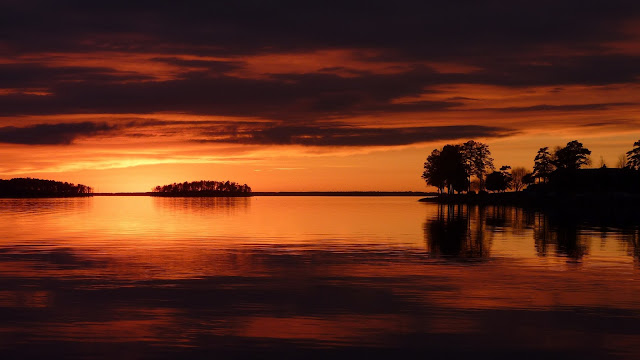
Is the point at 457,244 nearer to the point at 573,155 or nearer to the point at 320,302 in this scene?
the point at 320,302

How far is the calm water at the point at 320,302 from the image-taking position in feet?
56.1

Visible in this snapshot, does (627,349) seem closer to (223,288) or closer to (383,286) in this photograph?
(383,286)

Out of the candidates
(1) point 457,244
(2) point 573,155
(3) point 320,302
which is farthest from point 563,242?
(2) point 573,155

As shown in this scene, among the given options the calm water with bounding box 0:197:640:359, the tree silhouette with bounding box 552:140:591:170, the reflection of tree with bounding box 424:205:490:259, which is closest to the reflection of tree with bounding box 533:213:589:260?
the calm water with bounding box 0:197:640:359

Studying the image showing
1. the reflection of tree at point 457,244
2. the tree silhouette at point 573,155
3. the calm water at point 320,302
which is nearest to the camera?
the calm water at point 320,302

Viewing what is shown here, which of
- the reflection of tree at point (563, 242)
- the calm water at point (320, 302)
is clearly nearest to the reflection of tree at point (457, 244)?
the calm water at point (320, 302)

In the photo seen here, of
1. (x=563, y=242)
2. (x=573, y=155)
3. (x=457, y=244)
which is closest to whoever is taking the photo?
(x=457, y=244)

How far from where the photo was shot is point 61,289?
26.0m

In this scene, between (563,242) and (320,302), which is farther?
(563,242)

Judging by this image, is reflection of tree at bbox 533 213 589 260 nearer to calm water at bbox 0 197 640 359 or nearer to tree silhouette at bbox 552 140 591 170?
calm water at bbox 0 197 640 359

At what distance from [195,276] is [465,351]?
→ 1611 cm

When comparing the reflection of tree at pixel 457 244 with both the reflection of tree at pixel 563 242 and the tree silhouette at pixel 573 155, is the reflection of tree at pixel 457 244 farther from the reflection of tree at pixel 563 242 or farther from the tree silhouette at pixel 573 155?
the tree silhouette at pixel 573 155

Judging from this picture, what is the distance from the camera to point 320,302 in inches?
914

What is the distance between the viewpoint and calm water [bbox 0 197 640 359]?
56.1ft
